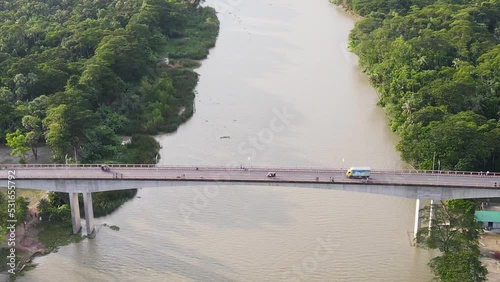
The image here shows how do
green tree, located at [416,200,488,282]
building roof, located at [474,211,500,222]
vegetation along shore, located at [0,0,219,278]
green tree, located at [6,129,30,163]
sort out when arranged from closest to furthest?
green tree, located at [416,200,488,282] → building roof, located at [474,211,500,222] → vegetation along shore, located at [0,0,219,278] → green tree, located at [6,129,30,163]

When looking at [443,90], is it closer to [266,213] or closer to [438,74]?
[438,74]

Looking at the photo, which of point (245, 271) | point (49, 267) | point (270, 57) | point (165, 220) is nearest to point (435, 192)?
point (245, 271)

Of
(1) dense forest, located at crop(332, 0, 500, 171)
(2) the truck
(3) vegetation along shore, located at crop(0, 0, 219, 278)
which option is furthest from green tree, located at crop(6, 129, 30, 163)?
(1) dense forest, located at crop(332, 0, 500, 171)

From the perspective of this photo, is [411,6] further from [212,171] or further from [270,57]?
[212,171]

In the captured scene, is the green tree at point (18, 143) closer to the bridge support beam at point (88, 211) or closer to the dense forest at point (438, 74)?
the bridge support beam at point (88, 211)

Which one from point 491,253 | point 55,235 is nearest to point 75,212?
point 55,235

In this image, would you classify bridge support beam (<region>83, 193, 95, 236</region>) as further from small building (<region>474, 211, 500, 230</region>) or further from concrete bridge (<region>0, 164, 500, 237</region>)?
small building (<region>474, 211, 500, 230</region>)

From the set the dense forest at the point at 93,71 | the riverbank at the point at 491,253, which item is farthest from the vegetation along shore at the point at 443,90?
the dense forest at the point at 93,71
